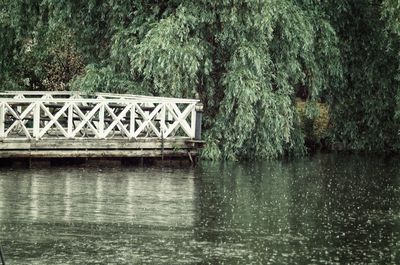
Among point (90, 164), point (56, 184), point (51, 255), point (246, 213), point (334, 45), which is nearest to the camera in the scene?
point (51, 255)

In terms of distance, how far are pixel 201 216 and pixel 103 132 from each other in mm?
10825

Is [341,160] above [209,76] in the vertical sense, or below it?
below

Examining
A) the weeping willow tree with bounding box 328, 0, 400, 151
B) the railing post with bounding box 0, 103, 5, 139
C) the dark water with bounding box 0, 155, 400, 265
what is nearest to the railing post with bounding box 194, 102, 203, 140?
the dark water with bounding box 0, 155, 400, 265

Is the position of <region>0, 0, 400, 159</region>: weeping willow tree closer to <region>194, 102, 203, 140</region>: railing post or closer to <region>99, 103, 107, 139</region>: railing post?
<region>194, 102, 203, 140</region>: railing post

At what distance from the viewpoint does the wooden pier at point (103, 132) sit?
33.6 m

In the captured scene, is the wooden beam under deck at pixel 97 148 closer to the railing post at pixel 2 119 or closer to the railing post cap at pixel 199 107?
the railing post at pixel 2 119

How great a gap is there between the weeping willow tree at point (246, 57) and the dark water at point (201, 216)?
3088 mm

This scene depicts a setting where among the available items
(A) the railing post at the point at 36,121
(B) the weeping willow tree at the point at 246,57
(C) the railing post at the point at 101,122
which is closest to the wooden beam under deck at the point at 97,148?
(C) the railing post at the point at 101,122

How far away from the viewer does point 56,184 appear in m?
28.8

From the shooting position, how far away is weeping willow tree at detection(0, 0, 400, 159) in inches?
1423

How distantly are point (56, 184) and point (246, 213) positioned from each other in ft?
19.3

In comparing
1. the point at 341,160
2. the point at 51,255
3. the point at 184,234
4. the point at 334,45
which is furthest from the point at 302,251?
the point at 334,45

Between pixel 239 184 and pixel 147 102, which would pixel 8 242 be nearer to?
pixel 239 184

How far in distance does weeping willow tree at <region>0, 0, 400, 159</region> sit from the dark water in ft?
10.1
